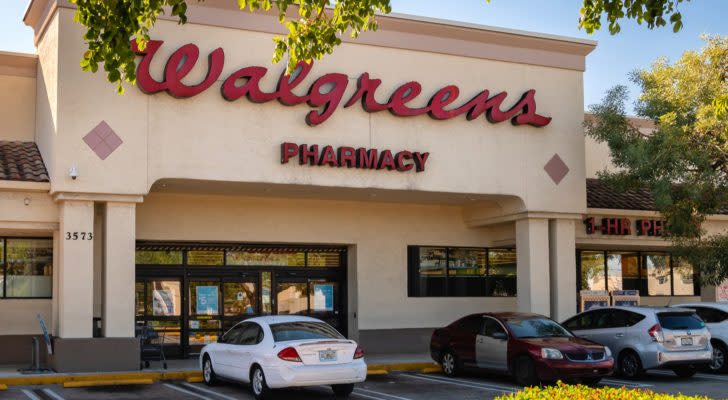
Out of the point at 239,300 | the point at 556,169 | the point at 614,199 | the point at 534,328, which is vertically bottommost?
the point at 534,328

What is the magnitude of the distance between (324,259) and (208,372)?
7.42 meters

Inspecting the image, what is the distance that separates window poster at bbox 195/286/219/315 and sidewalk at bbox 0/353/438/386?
1.32 meters

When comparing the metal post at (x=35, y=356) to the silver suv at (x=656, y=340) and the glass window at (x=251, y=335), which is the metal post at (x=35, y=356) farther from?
the silver suv at (x=656, y=340)

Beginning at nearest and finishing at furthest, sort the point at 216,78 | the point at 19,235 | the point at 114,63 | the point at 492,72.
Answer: the point at 114,63 → the point at 216,78 → the point at 19,235 → the point at 492,72

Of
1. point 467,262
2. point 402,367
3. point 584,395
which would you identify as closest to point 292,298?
point 402,367

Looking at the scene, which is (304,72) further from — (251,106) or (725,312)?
(725,312)

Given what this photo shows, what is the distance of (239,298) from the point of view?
22016 millimetres

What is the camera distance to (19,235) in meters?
19.5

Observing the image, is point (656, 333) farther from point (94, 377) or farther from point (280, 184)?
point (94, 377)

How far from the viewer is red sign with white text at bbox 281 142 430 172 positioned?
18.9 m

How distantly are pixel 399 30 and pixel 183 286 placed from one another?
8.51m

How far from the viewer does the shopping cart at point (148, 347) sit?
1825cm

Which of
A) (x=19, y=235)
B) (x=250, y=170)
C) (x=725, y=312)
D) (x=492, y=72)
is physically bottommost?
(x=725, y=312)

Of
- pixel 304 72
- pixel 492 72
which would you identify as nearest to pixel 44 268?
pixel 304 72
